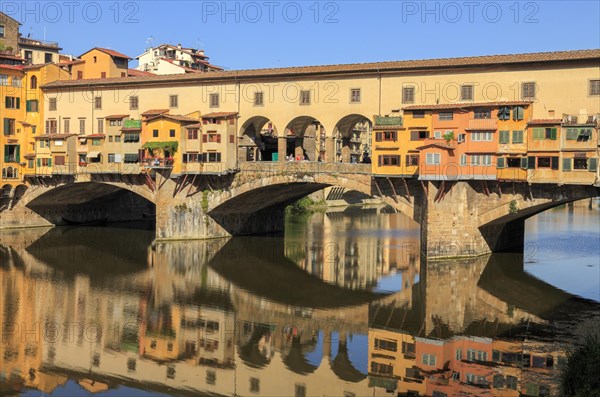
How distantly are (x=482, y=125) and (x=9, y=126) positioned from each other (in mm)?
39279

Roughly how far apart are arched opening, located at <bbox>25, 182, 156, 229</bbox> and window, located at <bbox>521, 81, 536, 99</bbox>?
103 ft

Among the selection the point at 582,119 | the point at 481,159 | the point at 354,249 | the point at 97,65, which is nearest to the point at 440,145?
the point at 481,159

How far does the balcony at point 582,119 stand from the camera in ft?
142

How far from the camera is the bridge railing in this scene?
51.3 m

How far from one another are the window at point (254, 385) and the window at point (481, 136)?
83.1 ft

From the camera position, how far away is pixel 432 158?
4659 centimetres

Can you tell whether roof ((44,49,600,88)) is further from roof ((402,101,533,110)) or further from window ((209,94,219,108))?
roof ((402,101,533,110))

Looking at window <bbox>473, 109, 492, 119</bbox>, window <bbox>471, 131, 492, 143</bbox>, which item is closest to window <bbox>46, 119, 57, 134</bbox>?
window <bbox>471, 131, 492, 143</bbox>

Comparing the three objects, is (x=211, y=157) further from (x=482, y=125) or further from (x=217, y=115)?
(x=482, y=125)

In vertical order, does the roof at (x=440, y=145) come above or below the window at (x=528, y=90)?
below

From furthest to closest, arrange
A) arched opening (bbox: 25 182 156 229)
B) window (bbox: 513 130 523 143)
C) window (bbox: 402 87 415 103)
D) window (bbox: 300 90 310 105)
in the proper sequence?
1. arched opening (bbox: 25 182 156 229)
2. window (bbox: 300 90 310 105)
3. window (bbox: 402 87 415 103)
4. window (bbox: 513 130 523 143)

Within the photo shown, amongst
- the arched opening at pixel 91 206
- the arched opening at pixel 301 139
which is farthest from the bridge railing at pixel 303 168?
the arched opening at pixel 91 206

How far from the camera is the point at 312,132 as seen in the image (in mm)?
69375

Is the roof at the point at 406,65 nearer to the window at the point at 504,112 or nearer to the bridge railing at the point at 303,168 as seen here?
the window at the point at 504,112
